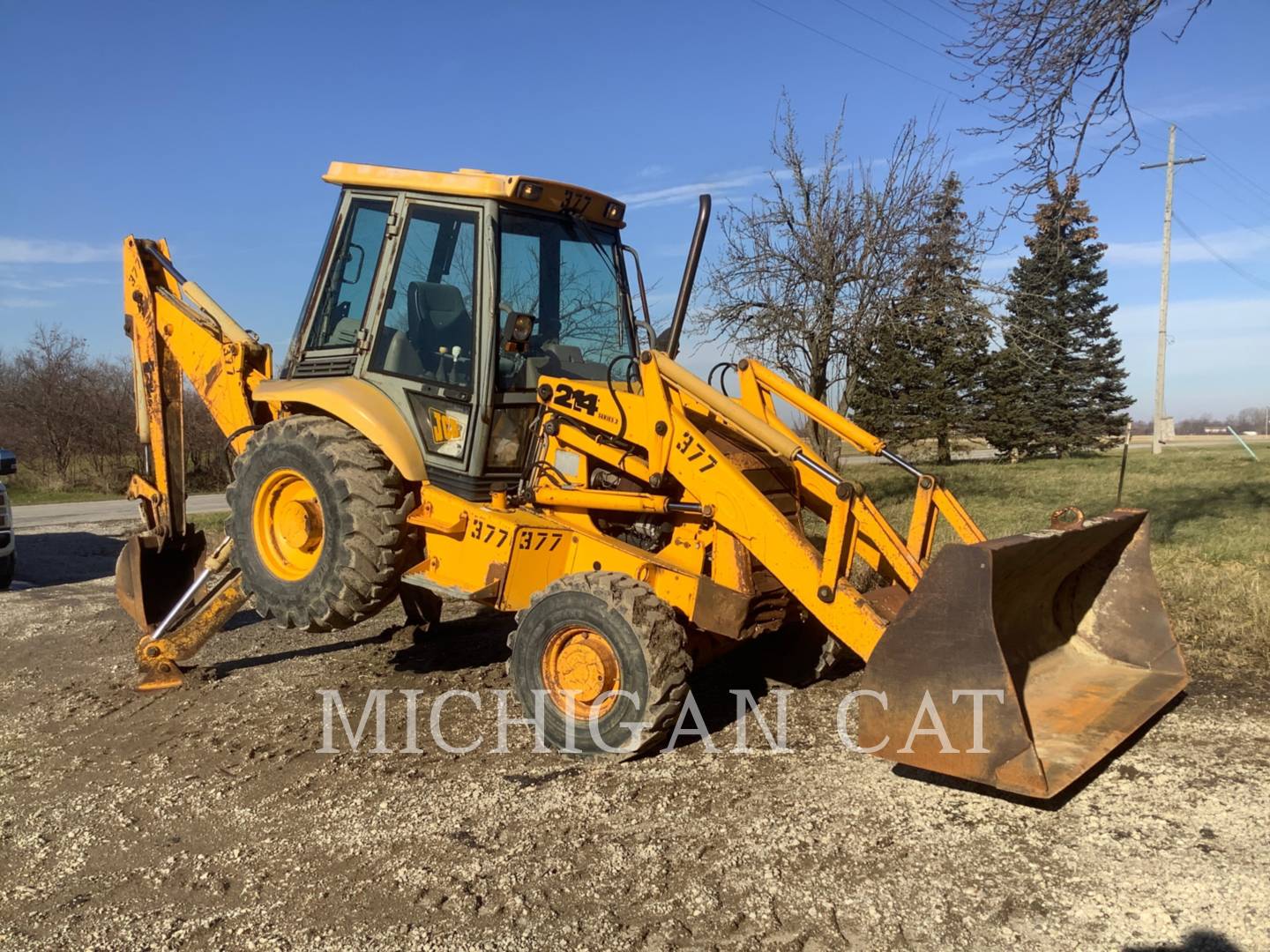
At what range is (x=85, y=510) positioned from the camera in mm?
19062

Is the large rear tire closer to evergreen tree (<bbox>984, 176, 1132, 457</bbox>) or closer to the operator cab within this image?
the operator cab

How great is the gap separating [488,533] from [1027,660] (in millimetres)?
2814

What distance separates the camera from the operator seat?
534 cm

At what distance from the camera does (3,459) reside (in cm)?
956

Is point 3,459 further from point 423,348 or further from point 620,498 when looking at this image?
point 620,498

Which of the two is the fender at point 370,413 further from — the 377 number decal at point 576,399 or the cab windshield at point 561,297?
the 377 number decal at point 576,399

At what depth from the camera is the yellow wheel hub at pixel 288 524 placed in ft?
17.8

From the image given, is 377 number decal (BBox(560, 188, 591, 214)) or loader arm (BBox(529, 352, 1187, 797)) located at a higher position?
377 number decal (BBox(560, 188, 591, 214))

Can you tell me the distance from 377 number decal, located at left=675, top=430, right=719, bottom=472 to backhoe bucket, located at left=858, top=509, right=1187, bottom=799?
1281mm

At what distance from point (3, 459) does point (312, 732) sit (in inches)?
240

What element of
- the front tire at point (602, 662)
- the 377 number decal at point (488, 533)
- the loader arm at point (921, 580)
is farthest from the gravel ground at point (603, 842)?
the 377 number decal at point (488, 533)

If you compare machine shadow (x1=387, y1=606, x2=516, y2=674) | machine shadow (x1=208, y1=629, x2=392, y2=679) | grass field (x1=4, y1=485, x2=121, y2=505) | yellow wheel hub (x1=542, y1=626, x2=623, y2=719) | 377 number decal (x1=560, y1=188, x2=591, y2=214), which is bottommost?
grass field (x1=4, y1=485, x2=121, y2=505)

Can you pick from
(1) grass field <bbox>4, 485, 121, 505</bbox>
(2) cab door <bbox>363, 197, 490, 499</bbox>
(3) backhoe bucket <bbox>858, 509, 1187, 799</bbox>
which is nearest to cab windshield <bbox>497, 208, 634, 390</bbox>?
(2) cab door <bbox>363, 197, 490, 499</bbox>

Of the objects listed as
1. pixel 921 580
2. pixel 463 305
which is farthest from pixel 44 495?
pixel 921 580
